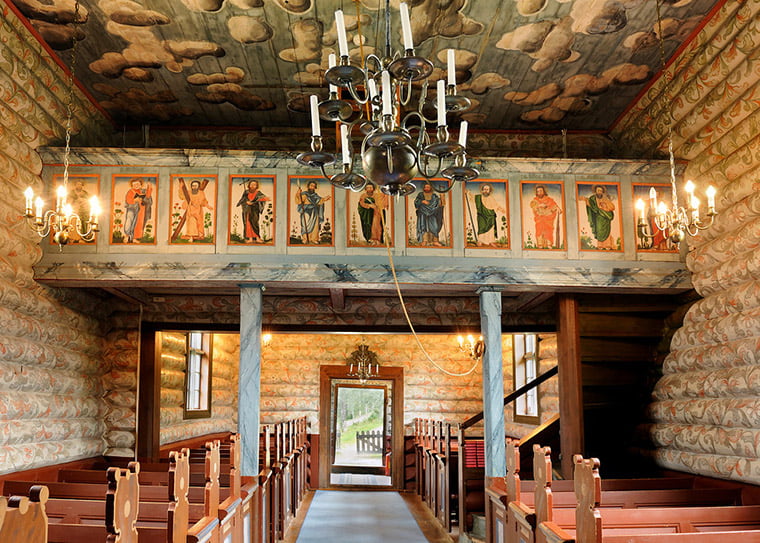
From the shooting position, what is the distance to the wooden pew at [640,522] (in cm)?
383

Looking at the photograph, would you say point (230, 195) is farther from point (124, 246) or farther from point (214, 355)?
point (214, 355)

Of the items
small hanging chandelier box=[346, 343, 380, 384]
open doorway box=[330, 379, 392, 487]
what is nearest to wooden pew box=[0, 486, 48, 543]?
small hanging chandelier box=[346, 343, 380, 384]

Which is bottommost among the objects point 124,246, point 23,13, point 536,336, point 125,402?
point 125,402

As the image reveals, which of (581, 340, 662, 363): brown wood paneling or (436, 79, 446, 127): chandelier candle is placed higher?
(436, 79, 446, 127): chandelier candle

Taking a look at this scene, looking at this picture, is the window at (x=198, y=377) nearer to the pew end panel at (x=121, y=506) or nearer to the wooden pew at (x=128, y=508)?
the wooden pew at (x=128, y=508)

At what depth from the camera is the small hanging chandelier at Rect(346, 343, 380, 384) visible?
555 inches

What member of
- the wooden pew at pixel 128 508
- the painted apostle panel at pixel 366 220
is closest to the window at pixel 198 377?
the painted apostle panel at pixel 366 220

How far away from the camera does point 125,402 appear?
9141 mm

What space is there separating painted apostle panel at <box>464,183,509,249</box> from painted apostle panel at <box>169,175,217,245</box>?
9.12 ft

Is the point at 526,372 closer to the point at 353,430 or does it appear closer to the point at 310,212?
the point at 353,430

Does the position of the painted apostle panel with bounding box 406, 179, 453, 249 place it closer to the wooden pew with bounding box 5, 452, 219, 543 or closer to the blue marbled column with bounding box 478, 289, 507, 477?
the blue marbled column with bounding box 478, 289, 507, 477

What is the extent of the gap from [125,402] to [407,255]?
4.51 m

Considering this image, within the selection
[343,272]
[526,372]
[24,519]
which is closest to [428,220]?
[343,272]

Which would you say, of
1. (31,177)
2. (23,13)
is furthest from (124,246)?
(23,13)
